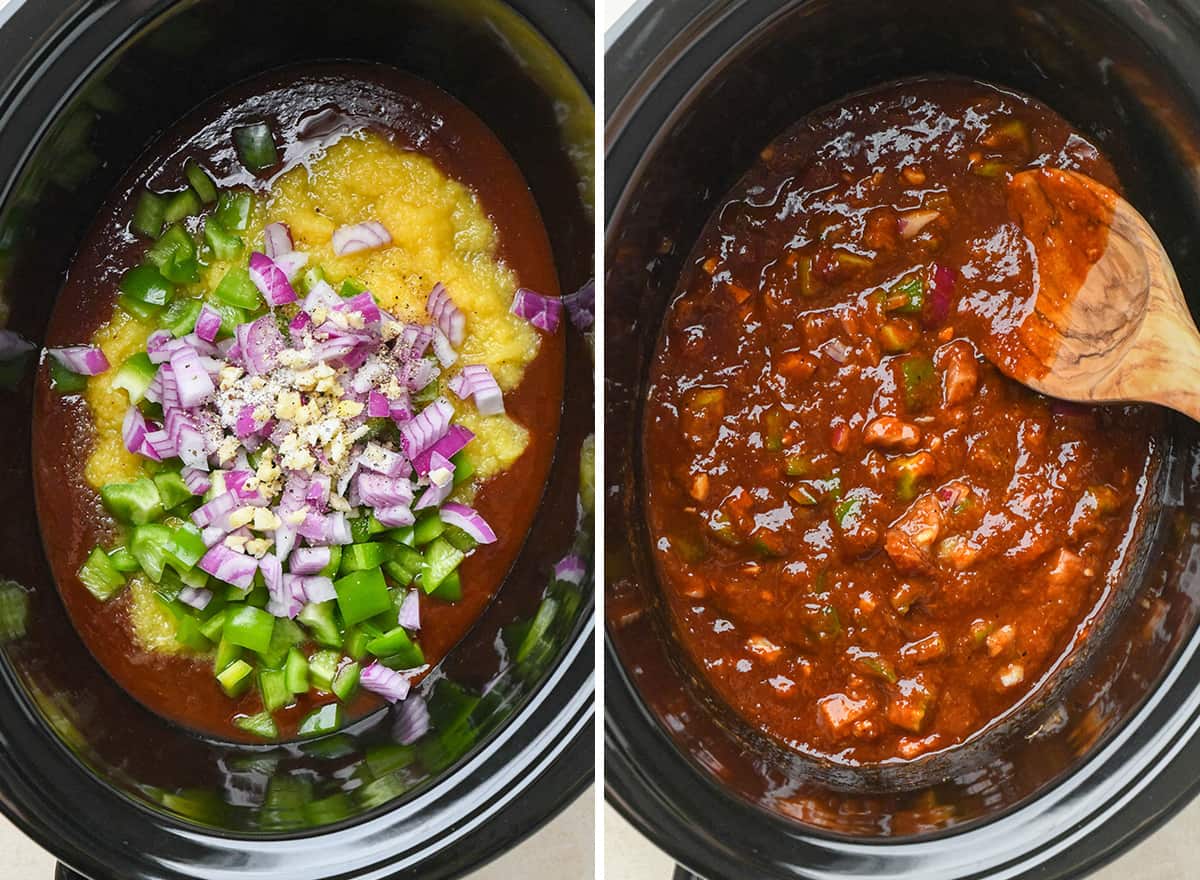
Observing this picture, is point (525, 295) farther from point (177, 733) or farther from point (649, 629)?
point (177, 733)

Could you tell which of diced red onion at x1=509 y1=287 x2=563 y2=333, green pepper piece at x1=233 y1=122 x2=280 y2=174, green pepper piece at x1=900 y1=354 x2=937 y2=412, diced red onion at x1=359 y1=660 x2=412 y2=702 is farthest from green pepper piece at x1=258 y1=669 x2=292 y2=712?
green pepper piece at x1=900 y1=354 x2=937 y2=412

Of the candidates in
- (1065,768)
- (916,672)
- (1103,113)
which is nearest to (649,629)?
(916,672)

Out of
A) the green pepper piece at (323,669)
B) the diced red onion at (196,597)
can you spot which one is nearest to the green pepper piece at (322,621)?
the green pepper piece at (323,669)

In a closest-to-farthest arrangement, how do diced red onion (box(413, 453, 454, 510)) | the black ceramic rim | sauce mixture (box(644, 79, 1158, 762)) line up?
the black ceramic rim → sauce mixture (box(644, 79, 1158, 762)) → diced red onion (box(413, 453, 454, 510))

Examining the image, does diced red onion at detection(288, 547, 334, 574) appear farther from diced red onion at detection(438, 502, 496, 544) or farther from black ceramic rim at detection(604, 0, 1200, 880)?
black ceramic rim at detection(604, 0, 1200, 880)

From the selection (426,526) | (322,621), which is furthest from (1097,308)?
(322,621)
